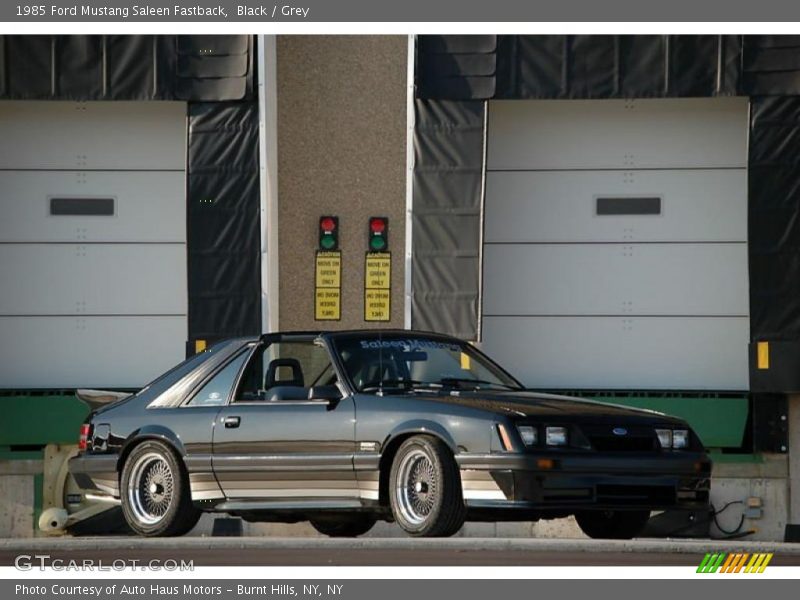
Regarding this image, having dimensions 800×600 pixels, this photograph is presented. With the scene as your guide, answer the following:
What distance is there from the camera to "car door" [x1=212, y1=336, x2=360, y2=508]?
465 inches

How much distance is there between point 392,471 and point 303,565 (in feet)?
3.34

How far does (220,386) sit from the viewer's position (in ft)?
42.2

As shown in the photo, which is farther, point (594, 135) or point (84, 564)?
point (594, 135)

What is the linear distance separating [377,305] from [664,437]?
914 cm

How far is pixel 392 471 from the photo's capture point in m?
11.5

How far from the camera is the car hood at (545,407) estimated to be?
11.2 metres

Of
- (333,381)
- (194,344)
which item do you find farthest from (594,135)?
(333,381)

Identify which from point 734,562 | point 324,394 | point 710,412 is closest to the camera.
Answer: point 324,394

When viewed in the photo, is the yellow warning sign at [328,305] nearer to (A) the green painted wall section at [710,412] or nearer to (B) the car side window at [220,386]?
(A) the green painted wall section at [710,412]

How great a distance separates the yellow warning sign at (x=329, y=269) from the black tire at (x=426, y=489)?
9.07m

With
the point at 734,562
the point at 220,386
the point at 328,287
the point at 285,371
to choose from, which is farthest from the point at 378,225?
the point at 220,386

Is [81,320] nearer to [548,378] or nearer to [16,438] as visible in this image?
[16,438]

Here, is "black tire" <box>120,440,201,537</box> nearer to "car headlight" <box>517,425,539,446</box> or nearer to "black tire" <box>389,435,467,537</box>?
"black tire" <box>389,435,467,537</box>

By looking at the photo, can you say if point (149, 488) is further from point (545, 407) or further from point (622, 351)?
point (622, 351)
